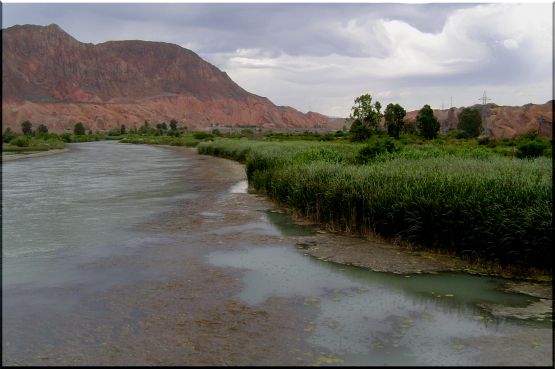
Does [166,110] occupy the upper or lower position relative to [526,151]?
upper

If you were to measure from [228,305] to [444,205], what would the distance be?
641 centimetres

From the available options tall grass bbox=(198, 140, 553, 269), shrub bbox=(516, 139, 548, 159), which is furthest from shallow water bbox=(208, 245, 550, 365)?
shrub bbox=(516, 139, 548, 159)

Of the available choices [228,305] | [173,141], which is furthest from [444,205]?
[173,141]

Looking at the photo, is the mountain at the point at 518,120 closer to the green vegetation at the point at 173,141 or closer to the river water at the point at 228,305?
the green vegetation at the point at 173,141

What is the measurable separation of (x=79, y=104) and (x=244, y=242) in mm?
181662

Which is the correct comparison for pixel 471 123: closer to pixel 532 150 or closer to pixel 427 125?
pixel 427 125

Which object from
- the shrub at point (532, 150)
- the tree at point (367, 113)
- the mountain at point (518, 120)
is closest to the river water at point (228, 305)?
the shrub at point (532, 150)

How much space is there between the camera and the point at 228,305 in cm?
1006

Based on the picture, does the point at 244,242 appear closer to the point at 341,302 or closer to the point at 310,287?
the point at 310,287

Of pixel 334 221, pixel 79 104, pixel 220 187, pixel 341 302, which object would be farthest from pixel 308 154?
pixel 79 104

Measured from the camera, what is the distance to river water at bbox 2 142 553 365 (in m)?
7.82

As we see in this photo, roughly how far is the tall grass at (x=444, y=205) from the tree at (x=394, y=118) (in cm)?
5632

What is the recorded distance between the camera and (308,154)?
86.4 ft

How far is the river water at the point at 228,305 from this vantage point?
782cm
